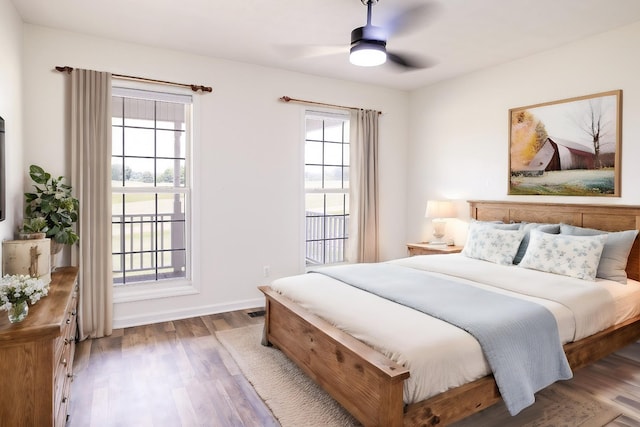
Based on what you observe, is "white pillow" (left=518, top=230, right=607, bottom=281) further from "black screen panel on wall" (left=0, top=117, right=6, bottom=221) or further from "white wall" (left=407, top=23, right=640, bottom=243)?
"black screen panel on wall" (left=0, top=117, right=6, bottom=221)

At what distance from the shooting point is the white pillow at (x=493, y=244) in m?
3.71

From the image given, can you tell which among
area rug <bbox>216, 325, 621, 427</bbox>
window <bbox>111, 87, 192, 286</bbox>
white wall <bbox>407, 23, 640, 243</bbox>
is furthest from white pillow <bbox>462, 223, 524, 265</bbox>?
window <bbox>111, 87, 192, 286</bbox>

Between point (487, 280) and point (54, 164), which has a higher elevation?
point (54, 164)

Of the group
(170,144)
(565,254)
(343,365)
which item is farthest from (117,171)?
(565,254)

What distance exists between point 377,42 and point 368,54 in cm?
9

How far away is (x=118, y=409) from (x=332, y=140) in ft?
12.6

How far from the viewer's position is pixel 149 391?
8.66ft

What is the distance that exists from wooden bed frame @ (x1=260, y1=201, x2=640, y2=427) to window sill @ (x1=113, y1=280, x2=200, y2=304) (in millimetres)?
1225

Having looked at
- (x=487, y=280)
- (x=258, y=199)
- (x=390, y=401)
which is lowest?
(x=390, y=401)

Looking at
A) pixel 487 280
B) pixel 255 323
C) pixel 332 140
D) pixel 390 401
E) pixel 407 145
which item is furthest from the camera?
pixel 407 145

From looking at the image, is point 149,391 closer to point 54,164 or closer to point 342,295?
point 342,295

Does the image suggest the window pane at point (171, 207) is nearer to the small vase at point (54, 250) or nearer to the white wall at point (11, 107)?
the small vase at point (54, 250)

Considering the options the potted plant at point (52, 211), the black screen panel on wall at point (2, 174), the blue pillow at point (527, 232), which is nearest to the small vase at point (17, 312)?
the black screen panel on wall at point (2, 174)

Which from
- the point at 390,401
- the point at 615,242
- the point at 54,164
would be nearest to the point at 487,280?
the point at 615,242
